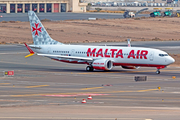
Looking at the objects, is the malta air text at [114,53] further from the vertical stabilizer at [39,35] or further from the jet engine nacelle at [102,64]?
the vertical stabilizer at [39,35]

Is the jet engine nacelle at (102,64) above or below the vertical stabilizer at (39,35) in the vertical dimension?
below

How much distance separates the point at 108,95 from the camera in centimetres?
3962

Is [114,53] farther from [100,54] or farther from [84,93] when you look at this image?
[84,93]

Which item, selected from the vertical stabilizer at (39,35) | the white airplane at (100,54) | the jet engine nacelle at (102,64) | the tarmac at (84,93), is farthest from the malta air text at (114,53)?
the vertical stabilizer at (39,35)

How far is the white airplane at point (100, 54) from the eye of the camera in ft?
190

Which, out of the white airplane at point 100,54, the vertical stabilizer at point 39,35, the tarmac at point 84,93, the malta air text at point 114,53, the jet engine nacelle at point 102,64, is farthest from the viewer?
the vertical stabilizer at point 39,35

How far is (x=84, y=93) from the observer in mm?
41125

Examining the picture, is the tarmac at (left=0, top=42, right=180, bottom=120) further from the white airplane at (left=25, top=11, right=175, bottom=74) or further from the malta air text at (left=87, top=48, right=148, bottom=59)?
the malta air text at (left=87, top=48, right=148, bottom=59)

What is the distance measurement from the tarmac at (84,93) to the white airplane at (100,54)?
1.40 meters

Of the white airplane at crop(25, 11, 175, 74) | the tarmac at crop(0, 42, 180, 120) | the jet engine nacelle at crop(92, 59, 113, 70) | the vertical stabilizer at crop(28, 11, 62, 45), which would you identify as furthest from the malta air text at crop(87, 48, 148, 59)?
the vertical stabilizer at crop(28, 11, 62, 45)

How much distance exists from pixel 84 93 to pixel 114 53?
783 inches

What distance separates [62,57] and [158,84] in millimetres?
18471

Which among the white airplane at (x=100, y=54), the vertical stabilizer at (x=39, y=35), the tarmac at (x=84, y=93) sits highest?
the vertical stabilizer at (x=39, y=35)

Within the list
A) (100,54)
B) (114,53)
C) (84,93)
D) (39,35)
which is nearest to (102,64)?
(100,54)
